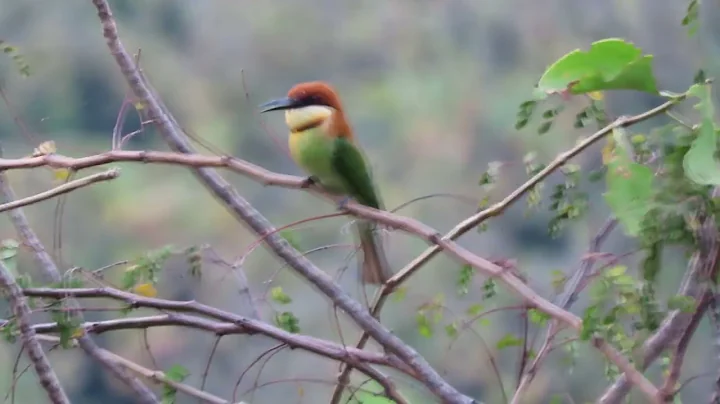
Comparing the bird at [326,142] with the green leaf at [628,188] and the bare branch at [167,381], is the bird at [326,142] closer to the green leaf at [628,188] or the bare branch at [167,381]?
the bare branch at [167,381]

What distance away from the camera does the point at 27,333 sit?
60 cm

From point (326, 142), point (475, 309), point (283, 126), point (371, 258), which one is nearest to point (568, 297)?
point (475, 309)

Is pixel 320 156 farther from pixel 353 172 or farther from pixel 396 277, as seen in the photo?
pixel 396 277

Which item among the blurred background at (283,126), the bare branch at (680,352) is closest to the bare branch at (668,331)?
the bare branch at (680,352)

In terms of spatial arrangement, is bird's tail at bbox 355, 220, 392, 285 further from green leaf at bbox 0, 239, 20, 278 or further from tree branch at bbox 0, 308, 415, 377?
green leaf at bbox 0, 239, 20, 278

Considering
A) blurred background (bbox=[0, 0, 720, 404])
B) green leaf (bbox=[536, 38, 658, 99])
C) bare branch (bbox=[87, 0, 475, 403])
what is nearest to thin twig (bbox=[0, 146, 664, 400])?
bare branch (bbox=[87, 0, 475, 403])

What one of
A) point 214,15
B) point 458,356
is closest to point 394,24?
point 214,15

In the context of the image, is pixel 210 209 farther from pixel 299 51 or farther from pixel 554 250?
pixel 554 250

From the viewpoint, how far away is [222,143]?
1.32m

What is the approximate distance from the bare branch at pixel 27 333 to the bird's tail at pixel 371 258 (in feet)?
0.94

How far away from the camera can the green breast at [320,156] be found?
2.87 ft

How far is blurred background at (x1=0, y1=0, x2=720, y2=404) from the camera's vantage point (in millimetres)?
1271

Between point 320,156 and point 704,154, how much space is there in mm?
523

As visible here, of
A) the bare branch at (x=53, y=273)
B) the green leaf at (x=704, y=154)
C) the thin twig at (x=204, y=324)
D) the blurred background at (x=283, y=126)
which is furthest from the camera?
the blurred background at (x=283, y=126)
